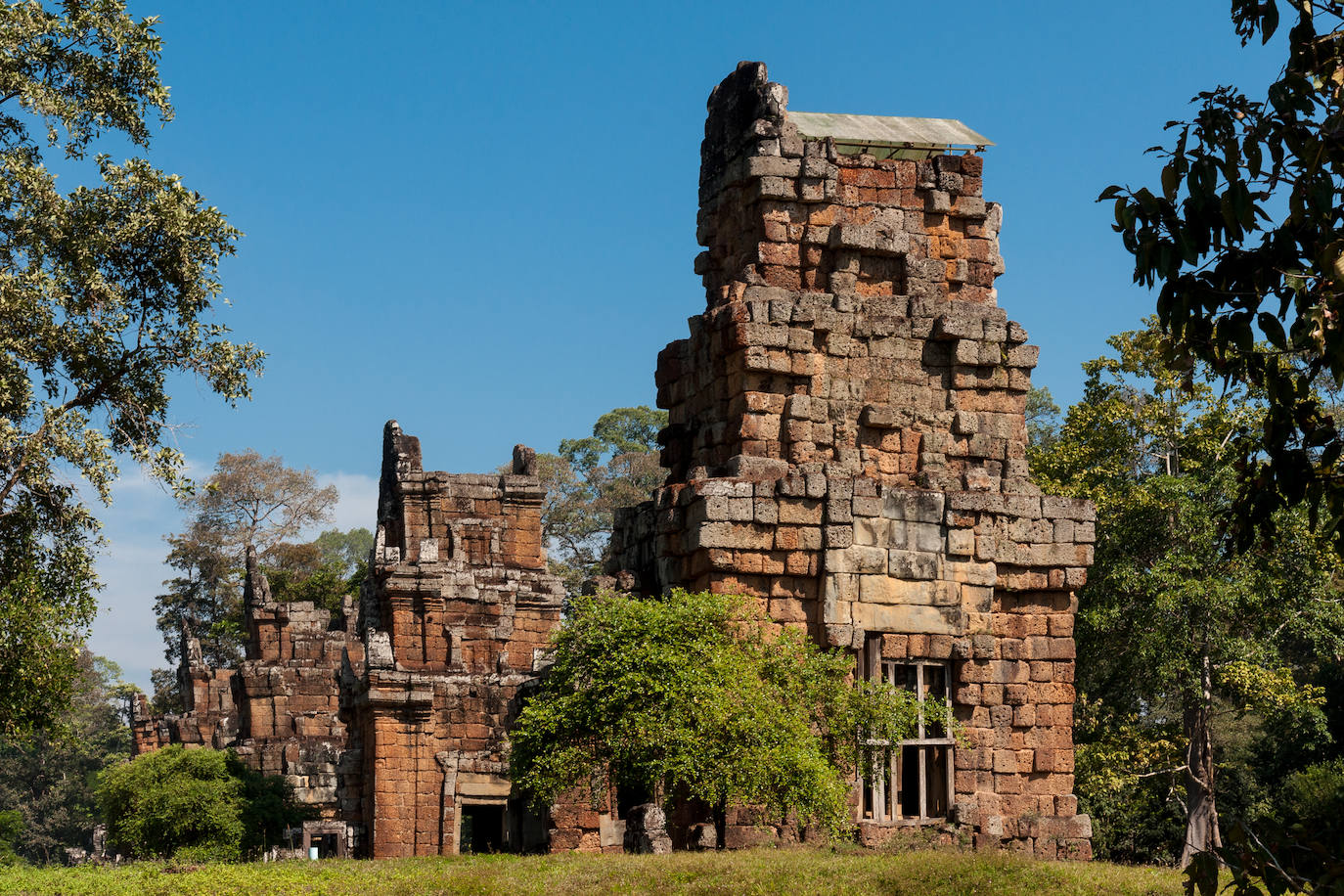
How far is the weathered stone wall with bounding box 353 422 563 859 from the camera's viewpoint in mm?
20453

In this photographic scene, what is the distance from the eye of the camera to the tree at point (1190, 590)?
2425 cm

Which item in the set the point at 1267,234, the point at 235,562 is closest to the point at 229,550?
the point at 235,562

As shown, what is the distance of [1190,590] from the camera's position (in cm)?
2347

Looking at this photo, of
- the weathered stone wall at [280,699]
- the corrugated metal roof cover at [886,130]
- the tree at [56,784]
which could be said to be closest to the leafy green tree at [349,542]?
the tree at [56,784]

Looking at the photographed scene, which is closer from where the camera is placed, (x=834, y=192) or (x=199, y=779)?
(x=834, y=192)

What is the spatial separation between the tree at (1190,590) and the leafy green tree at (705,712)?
35.9 feet

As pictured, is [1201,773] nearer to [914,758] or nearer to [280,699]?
[914,758]

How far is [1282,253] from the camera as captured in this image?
21.0ft

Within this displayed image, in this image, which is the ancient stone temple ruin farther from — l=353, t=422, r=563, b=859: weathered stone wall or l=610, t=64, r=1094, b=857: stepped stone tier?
l=353, t=422, r=563, b=859: weathered stone wall

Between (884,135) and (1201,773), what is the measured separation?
47.0 feet

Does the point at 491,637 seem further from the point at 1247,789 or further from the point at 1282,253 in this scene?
the point at 1282,253

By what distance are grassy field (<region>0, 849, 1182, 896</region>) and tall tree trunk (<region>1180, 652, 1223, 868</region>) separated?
40.9ft

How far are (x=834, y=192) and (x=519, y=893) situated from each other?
25.2ft

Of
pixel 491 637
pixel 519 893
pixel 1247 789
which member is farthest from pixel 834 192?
pixel 1247 789
